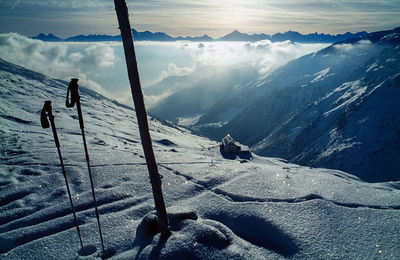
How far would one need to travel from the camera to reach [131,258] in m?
6.54

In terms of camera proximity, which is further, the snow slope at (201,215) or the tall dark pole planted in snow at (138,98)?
the snow slope at (201,215)

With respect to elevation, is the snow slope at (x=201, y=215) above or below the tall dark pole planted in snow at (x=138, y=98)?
below

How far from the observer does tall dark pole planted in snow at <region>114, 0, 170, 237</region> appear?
5.72 meters

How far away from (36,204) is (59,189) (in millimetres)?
1340

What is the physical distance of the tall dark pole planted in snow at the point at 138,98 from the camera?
5.72 m

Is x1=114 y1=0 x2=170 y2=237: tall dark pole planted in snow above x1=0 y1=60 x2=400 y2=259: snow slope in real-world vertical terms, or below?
above

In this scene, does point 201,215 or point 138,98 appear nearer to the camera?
point 138,98

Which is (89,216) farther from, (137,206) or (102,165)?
(102,165)

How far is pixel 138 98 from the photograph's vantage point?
6273mm

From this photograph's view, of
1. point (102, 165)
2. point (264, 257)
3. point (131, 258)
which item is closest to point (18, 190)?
point (102, 165)

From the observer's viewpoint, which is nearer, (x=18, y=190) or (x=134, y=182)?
(x=18, y=190)

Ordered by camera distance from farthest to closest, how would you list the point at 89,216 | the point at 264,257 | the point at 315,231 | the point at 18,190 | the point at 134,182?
the point at 134,182, the point at 18,190, the point at 89,216, the point at 315,231, the point at 264,257

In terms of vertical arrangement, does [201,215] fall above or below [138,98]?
below

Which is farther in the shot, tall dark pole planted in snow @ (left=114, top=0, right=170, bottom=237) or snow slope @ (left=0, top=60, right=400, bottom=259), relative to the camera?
snow slope @ (left=0, top=60, right=400, bottom=259)
